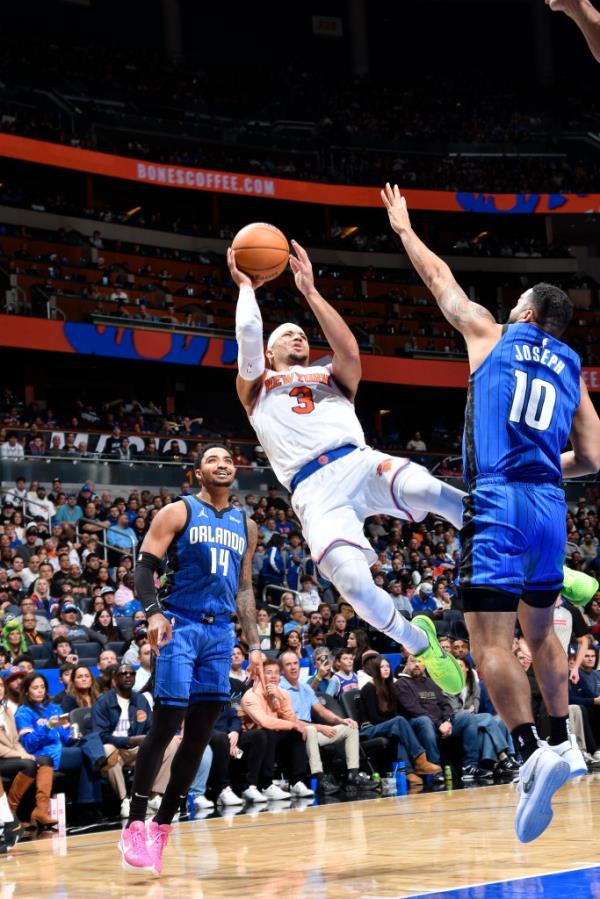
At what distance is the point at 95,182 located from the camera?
3531cm

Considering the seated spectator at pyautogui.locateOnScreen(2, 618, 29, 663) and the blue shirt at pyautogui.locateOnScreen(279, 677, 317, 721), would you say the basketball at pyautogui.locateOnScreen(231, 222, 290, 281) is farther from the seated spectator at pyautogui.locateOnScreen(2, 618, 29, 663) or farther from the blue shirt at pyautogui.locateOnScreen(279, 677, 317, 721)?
the seated spectator at pyautogui.locateOnScreen(2, 618, 29, 663)

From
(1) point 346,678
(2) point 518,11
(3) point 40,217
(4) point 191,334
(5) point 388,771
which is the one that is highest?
(2) point 518,11

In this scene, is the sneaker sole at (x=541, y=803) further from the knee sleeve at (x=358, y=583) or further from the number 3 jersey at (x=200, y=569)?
the number 3 jersey at (x=200, y=569)

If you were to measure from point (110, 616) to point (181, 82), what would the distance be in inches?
1058

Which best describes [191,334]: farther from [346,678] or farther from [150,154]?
[346,678]

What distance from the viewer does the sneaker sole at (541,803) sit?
4.77 metres

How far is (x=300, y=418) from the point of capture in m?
6.66

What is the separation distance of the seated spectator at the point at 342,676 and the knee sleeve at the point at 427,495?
6982mm

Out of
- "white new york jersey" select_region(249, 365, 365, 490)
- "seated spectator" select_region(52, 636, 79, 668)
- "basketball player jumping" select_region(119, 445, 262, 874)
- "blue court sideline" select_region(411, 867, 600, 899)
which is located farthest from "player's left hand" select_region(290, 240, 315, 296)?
"seated spectator" select_region(52, 636, 79, 668)

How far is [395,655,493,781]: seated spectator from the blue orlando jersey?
310 inches

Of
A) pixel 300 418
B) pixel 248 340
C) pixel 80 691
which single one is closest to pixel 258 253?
pixel 248 340

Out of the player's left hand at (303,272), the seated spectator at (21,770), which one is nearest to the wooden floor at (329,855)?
the seated spectator at (21,770)

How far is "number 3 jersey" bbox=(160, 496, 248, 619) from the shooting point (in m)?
6.97

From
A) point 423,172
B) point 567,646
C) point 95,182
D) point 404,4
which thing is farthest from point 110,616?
point 404,4
